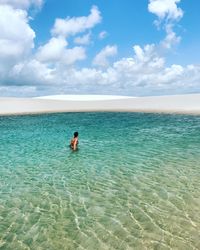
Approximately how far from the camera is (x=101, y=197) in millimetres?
14203

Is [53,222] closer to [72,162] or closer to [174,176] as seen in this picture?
[174,176]

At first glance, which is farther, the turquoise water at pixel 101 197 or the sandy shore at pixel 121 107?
the sandy shore at pixel 121 107

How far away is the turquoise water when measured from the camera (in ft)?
34.3

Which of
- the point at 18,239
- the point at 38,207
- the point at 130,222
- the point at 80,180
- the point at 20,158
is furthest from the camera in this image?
the point at 20,158

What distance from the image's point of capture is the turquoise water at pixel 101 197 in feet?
34.3

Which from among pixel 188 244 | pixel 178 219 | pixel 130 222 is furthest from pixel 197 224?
pixel 130 222

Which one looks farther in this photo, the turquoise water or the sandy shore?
the sandy shore

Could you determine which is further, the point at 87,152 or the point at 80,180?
the point at 87,152

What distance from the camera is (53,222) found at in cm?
1174

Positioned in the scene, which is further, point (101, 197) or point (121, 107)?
point (121, 107)

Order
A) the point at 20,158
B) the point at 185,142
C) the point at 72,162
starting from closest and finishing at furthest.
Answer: the point at 72,162 < the point at 20,158 < the point at 185,142

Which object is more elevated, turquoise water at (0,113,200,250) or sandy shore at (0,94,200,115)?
sandy shore at (0,94,200,115)

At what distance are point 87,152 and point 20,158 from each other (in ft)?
16.7

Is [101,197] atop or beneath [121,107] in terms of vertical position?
beneath
